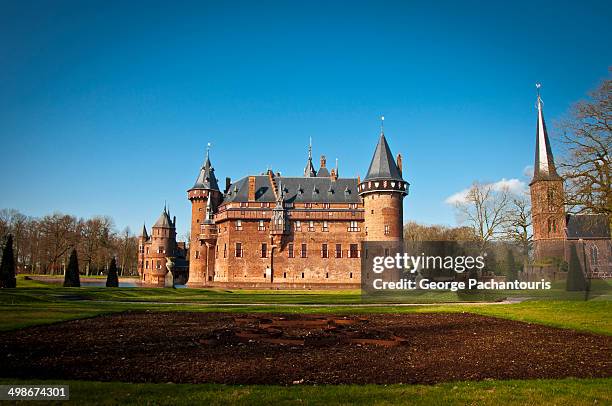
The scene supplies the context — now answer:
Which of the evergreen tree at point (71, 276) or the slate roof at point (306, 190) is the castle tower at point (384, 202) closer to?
the slate roof at point (306, 190)

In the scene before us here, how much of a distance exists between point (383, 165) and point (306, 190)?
10.7 m

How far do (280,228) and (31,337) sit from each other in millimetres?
43236

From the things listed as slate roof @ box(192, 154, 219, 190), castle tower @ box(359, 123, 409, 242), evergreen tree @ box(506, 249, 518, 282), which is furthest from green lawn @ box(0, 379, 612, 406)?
slate roof @ box(192, 154, 219, 190)

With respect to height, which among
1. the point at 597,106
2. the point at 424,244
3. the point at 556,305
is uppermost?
the point at 597,106

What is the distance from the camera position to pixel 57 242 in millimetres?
79438

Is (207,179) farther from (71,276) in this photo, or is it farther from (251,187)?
(71,276)

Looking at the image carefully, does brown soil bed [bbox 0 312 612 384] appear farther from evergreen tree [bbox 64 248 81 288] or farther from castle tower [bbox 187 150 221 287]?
castle tower [bbox 187 150 221 287]

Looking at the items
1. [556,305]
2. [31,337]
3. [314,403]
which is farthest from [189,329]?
[556,305]

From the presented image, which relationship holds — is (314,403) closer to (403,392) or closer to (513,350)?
(403,392)

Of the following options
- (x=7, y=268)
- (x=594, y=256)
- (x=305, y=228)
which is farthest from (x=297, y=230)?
(x=594, y=256)

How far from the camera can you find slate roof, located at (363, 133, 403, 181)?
172 feet

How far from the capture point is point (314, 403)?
6.46m

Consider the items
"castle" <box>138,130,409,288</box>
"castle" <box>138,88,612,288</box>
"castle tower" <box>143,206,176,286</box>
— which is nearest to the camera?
"castle" <box>138,88,612,288</box>

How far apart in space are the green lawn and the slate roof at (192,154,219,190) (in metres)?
57.0
